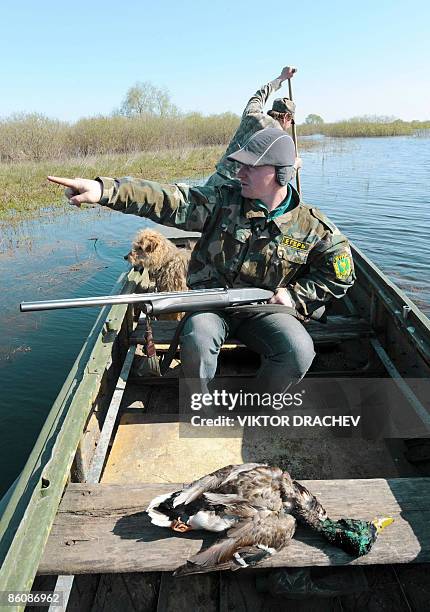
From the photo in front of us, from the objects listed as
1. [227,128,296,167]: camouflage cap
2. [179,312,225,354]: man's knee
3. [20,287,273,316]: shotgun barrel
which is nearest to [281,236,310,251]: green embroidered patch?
[20,287,273,316]: shotgun barrel

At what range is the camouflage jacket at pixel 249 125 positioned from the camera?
16.4 ft

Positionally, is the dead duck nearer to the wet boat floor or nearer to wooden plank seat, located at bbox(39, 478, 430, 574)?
wooden plank seat, located at bbox(39, 478, 430, 574)

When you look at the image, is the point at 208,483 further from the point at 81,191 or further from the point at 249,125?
the point at 249,125

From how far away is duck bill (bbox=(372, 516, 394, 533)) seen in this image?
201cm

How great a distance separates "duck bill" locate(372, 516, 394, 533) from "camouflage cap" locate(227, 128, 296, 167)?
197cm

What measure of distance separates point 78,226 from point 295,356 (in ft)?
35.7

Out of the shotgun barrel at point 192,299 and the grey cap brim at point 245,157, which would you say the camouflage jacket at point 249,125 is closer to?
the grey cap brim at point 245,157

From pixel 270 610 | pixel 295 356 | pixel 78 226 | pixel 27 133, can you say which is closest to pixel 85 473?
pixel 270 610

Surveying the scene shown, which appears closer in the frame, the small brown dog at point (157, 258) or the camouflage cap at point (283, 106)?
the small brown dog at point (157, 258)

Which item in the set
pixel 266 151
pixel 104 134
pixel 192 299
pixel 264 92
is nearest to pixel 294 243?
pixel 266 151

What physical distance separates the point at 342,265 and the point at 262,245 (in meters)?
0.56

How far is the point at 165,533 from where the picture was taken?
202 centimetres

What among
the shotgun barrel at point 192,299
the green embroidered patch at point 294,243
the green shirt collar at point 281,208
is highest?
the green shirt collar at point 281,208

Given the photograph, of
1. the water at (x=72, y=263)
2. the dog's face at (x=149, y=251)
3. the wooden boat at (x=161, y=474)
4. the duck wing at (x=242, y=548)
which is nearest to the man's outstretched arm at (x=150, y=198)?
Answer: the wooden boat at (x=161, y=474)
